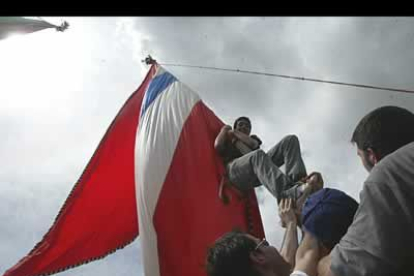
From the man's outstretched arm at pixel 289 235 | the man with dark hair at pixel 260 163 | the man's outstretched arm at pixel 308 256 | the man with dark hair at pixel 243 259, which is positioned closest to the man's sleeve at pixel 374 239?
the man's outstretched arm at pixel 308 256

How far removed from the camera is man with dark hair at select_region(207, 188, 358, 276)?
5.74 feet

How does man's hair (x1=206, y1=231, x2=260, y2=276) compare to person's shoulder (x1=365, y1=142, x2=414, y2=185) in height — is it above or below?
below

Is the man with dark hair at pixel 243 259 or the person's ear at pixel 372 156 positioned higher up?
the person's ear at pixel 372 156

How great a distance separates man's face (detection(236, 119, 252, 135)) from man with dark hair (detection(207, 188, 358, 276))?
2.52m

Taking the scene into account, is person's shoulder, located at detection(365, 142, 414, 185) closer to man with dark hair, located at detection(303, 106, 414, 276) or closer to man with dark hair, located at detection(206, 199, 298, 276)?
man with dark hair, located at detection(303, 106, 414, 276)

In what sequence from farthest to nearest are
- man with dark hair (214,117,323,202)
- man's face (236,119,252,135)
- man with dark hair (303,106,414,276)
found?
1. man's face (236,119,252,135)
2. man with dark hair (214,117,323,202)
3. man with dark hair (303,106,414,276)

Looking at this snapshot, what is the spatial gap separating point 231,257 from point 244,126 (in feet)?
8.78

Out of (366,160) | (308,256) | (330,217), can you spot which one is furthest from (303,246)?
(366,160)

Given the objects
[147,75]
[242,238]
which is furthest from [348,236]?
[147,75]

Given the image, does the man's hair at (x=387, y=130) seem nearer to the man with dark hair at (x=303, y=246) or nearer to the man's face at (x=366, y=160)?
the man's face at (x=366, y=160)

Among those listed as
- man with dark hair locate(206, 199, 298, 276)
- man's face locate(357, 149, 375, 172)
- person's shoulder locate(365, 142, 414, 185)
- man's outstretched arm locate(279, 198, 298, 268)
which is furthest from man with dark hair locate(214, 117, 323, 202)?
person's shoulder locate(365, 142, 414, 185)

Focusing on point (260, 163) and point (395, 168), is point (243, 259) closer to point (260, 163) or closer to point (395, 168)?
point (395, 168)

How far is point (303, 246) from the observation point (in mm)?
1795

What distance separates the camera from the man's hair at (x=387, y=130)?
1575mm
